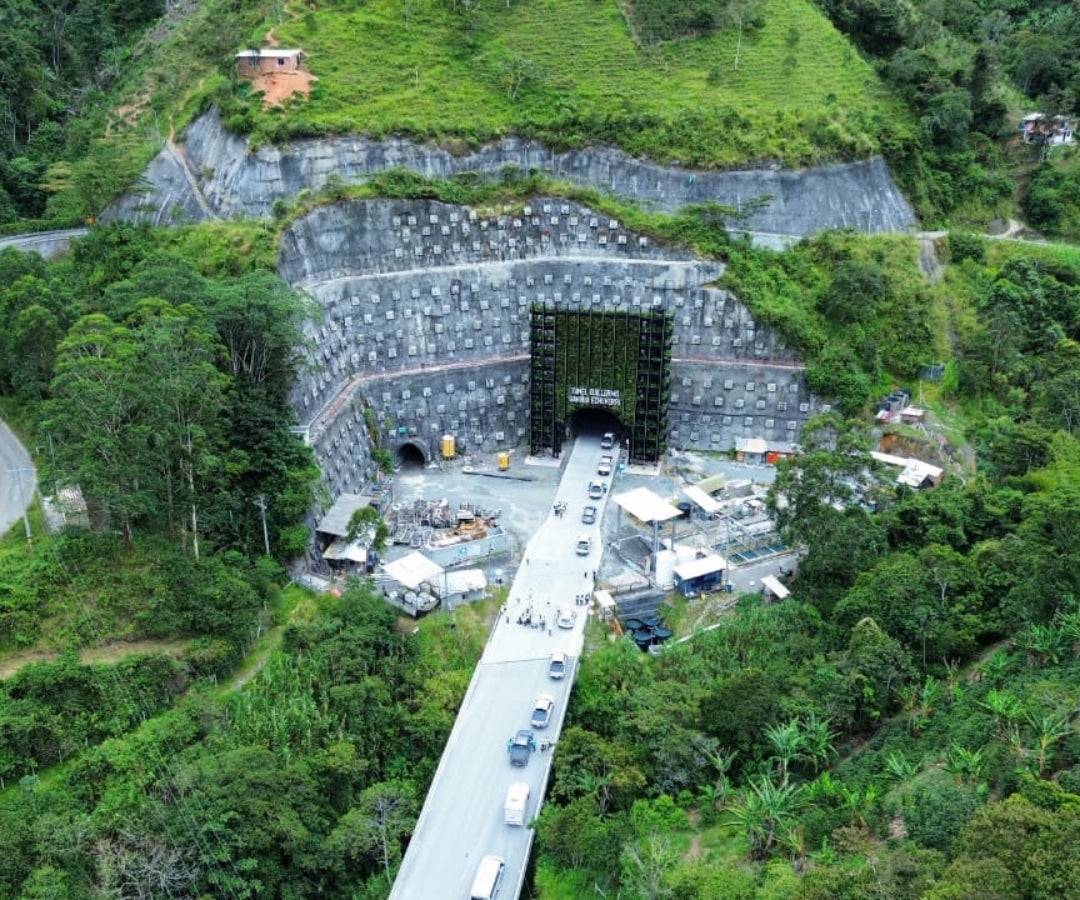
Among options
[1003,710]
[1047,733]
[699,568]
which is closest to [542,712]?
[699,568]

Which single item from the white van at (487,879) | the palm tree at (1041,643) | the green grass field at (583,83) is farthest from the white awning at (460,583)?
the green grass field at (583,83)

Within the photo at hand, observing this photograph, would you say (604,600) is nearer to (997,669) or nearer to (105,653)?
(997,669)

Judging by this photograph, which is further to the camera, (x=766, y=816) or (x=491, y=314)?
(x=491, y=314)

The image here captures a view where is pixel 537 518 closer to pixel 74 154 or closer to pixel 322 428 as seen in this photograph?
pixel 322 428

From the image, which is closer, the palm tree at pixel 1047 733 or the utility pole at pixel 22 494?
the palm tree at pixel 1047 733

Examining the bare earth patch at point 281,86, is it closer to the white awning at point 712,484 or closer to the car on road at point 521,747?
the white awning at point 712,484

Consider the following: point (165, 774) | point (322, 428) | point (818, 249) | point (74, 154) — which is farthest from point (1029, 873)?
point (74, 154)

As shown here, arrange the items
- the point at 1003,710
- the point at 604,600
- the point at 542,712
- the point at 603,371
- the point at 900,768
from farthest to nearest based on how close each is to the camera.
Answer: the point at 603,371 → the point at 604,600 → the point at 542,712 → the point at 900,768 → the point at 1003,710
